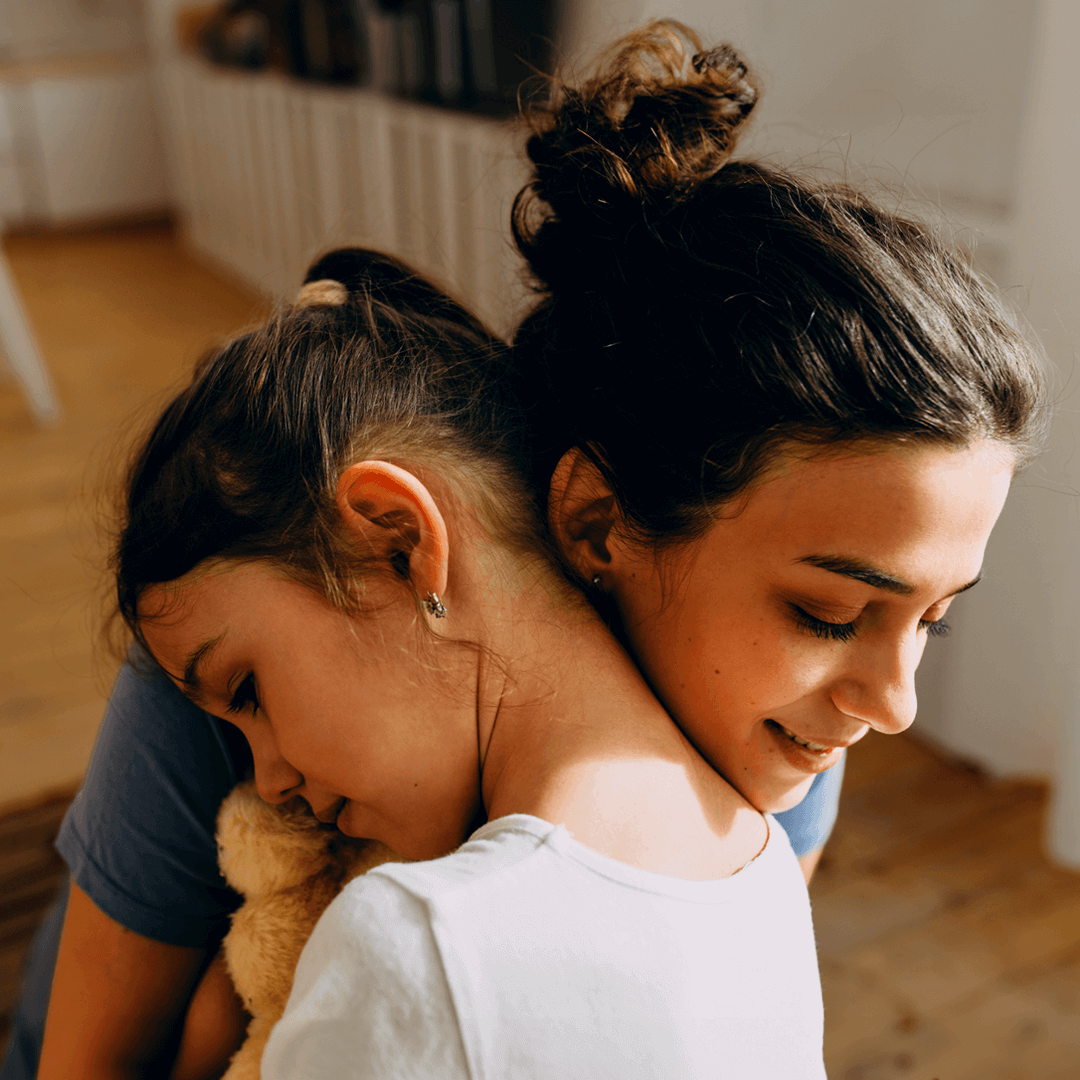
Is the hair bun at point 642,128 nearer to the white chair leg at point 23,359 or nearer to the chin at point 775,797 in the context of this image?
the chin at point 775,797

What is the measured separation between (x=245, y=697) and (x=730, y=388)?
0.32m

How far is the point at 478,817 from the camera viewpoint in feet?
2.04

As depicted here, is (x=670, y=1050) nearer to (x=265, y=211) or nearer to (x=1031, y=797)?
(x=1031, y=797)

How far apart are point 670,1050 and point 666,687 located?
0.20 meters

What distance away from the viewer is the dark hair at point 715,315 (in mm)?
494

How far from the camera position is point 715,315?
52cm

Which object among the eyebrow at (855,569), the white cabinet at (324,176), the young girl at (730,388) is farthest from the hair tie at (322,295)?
the white cabinet at (324,176)

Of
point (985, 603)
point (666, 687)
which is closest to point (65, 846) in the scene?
point (666, 687)

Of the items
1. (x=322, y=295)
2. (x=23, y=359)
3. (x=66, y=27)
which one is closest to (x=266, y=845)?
(x=322, y=295)

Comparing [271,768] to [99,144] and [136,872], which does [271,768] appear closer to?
[136,872]

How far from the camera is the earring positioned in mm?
563

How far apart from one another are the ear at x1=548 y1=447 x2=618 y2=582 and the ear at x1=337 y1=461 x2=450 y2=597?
0.23 ft

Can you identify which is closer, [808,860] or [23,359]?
[808,860]

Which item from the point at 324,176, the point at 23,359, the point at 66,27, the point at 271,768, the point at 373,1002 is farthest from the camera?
the point at 66,27
